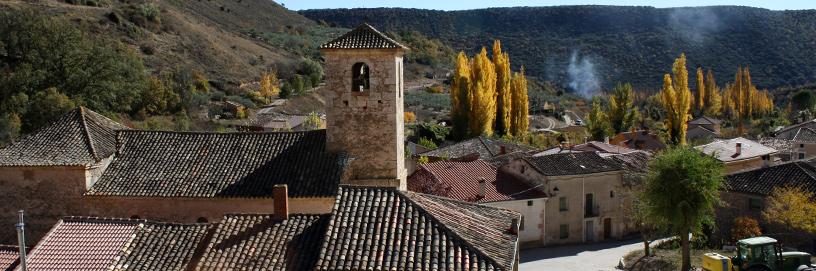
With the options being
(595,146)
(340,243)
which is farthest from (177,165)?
(595,146)

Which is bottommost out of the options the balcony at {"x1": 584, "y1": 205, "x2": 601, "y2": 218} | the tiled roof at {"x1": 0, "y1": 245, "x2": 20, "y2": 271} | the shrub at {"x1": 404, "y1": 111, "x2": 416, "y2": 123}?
the balcony at {"x1": 584, "y1": 205, "x2": 601, "y2": 218}

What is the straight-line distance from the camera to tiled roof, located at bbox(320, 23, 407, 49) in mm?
20844

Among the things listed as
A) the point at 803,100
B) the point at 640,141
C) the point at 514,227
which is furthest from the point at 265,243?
the point at 803,100

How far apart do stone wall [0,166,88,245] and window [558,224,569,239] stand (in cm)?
2041

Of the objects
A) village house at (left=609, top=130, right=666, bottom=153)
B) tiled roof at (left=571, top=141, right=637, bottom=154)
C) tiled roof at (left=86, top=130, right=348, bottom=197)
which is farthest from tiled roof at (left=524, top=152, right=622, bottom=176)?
village house at (left=609, top=130, right=666, bottom=153)

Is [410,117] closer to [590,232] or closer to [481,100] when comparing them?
[481,100]

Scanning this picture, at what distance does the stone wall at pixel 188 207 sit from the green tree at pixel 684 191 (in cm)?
1274

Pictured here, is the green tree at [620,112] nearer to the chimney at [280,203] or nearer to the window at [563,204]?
the window at [563,204]

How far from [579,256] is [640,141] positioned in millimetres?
23280

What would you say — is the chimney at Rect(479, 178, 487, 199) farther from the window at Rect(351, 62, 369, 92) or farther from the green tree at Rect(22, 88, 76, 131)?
the green tree at Rect(22, 88, 76, 131)

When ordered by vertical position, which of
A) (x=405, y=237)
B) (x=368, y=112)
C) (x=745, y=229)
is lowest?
(x=745, y=229)

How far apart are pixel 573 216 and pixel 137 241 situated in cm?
2260

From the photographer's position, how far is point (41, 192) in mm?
19359

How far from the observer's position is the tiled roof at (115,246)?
544 inches
